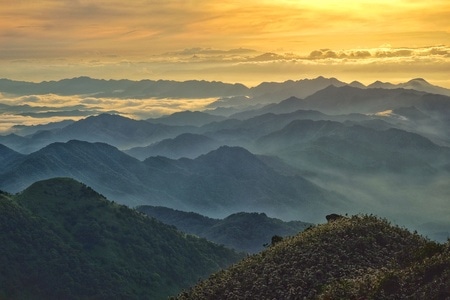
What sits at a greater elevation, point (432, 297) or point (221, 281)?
point (432, 297)

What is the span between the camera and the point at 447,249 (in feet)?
236

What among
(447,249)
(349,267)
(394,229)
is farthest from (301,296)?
(394,229)

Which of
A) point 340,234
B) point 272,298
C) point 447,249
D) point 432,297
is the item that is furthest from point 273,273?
point 432,297

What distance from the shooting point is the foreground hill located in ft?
208

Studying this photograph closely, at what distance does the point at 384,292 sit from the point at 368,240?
22911 mm

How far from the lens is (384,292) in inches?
2445

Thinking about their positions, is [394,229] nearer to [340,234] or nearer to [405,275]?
[340,234]

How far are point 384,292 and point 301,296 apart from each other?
38.2 ft

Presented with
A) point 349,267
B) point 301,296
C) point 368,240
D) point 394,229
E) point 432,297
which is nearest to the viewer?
point 432,297

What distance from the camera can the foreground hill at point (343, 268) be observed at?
2491 inches

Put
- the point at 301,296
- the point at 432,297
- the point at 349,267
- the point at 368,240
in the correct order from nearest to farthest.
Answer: the point at 432,297, the point at 301,296, the point at 349,267, the point at 368,240

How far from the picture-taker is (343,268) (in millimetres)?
77750

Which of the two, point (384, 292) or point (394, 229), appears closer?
point (384, 292)

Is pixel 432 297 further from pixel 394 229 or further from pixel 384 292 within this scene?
pixel 394 229
